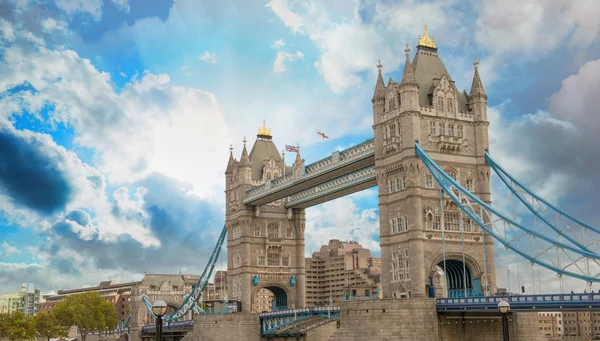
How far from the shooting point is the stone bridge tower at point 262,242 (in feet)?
280

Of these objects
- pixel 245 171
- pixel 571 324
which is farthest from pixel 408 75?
pixel 571 324

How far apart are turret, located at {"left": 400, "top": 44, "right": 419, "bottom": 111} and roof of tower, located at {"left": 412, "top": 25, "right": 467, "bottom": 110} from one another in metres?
1.28

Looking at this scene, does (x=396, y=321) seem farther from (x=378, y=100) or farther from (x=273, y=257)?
(x=273, y=257)

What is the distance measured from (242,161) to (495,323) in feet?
134

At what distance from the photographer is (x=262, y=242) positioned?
283 ft

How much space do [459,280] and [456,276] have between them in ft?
1.34

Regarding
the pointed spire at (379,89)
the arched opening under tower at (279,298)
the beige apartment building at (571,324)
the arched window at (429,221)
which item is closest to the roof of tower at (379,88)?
the pointed spire at (379,89)

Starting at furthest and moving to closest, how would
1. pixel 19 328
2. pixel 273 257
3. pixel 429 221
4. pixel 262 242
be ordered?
pixel 19 328 → pixel 273 257 → pixel 262 242 → pixel 429 221

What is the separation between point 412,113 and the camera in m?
58.2

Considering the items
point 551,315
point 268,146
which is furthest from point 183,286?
point 551,315

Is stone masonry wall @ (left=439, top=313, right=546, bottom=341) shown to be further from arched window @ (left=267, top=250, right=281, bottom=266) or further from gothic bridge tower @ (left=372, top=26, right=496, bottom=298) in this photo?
arched window @ (left=267, top=250, right=281, bottom=266)

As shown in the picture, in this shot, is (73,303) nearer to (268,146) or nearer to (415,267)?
(268,146)

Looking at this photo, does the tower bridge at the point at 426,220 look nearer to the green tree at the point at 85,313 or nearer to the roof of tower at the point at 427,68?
the roof of tower at the point at 427,68

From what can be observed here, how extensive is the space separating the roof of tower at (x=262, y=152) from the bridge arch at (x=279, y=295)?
12486 mm
